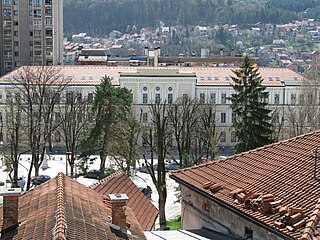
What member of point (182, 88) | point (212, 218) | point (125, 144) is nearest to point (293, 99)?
point (182, 88)

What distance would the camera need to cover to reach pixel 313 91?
54625mm

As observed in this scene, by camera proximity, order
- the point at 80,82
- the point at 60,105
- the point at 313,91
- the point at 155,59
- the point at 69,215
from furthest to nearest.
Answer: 1. the point at 155,59
2. the point at 80,82
3. the point at 60,105
4. the point at 313,91
5. the point at 69,215

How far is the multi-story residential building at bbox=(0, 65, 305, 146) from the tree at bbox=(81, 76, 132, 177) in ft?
38.9

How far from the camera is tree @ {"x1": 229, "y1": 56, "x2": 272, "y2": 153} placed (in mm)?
39562

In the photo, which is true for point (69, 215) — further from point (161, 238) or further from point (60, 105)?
point (60, 105)

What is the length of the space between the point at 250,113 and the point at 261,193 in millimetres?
25802

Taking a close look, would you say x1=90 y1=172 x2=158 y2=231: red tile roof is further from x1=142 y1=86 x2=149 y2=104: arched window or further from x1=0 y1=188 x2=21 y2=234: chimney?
x1=142 y1=86 x2=149 y2=104: arched window

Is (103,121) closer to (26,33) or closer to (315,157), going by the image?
(315,157)

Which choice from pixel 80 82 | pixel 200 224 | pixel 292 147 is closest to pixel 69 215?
pixel 200 224

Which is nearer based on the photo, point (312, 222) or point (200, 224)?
point (312, 222)

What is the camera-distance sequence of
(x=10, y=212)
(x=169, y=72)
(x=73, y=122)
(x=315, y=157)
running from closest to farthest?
1. (x=10, y=212)
2. (x=315, y=157)
3. (x=73, y=122)
4. (x=169, y=72)

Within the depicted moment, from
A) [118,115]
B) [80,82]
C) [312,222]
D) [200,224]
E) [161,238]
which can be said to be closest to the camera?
[312,222]

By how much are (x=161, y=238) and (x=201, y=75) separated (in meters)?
51.0

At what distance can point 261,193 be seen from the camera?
15.4 metres
